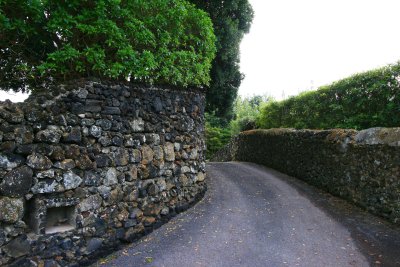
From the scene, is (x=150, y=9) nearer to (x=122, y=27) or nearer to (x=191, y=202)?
(x=122, y=27)

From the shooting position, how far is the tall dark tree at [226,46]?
11375 millimetres

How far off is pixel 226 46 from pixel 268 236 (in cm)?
748

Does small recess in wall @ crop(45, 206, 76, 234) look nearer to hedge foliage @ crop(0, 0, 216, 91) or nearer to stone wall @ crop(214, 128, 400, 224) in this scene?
hedge foliage @ crop(0, 0, 216, 91)

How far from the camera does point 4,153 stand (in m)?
4.47

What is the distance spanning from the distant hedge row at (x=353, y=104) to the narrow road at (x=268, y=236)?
8.53 feet

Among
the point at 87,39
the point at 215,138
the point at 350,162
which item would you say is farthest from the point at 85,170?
the point at 215,138

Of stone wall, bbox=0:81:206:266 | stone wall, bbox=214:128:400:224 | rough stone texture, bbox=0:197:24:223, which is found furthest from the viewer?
stone wall, bbox=214:128:400:224

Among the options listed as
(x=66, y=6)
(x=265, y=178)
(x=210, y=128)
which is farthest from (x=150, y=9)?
(x=210, y=128)

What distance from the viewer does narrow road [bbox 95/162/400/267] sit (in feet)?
18.4

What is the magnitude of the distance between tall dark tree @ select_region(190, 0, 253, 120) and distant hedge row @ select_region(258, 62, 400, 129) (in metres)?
2.98

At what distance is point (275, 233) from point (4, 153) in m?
5.39

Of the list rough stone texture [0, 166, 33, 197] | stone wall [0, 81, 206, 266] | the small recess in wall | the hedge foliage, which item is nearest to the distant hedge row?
stone wall [0, 81, 206, 266]

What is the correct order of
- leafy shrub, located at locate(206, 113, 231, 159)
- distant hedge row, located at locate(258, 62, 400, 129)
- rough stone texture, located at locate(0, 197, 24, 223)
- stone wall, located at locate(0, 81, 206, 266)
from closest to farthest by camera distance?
rough stone texture, located at locate(0, 197, 24, 223)
stone wall, located at locate(0, 81, 206, 266)
distant hedge row, located at locate(258, 62, 400, 129)
leafy shrub, located at locate(206, 113, 231, 159)

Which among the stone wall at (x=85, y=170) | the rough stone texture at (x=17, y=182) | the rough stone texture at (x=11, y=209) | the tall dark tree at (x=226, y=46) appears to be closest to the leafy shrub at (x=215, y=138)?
the tall dark tree at (x=226, y=46)
